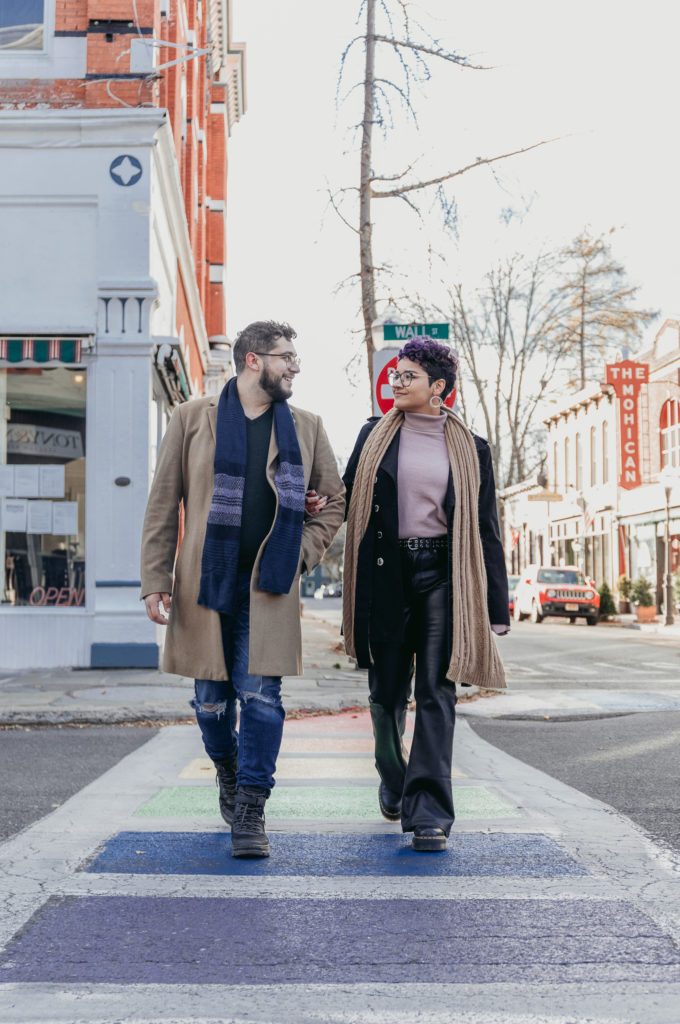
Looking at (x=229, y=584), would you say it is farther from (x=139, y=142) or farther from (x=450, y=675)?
(x=139, y=142)

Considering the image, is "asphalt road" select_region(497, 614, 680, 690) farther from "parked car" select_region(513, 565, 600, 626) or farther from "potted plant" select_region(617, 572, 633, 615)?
"potted plant" select_region(617, 572, 633, 615)

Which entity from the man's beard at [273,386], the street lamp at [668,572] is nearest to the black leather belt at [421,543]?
the man's beard at [273,386]

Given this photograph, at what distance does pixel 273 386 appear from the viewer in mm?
4488

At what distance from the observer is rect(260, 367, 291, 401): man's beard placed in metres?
4.49

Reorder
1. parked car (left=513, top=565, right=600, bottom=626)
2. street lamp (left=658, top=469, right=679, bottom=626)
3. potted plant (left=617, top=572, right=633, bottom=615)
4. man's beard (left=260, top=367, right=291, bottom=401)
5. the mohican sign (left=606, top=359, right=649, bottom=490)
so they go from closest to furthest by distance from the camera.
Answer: man's beard (left=260, top=367, right=291, bottom=401) → street lamp (left=658, top=469, right=679, bottom=626) → parked car (left=513, top=565, right=600, bottom=626) → potted plant (left=617, top=572, right=633, bottom=615) → the mohican sign (left=606, top=359, right=649, bottom=490)

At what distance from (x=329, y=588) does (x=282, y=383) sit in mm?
122636

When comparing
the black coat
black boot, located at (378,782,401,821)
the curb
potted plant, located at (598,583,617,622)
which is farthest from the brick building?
potted plant, located at (598,583,617,622)

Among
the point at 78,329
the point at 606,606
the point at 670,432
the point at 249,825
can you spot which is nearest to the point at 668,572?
the point at 606,606

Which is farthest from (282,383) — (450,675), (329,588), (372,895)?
(329,588)

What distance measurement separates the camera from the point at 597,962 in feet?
9.77

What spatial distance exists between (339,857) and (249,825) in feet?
1.10

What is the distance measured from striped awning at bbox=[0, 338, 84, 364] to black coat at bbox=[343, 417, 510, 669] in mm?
8364

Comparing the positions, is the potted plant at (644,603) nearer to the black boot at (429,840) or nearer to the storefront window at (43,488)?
the storefront window at (43,488)

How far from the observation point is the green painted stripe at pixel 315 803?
501cm
